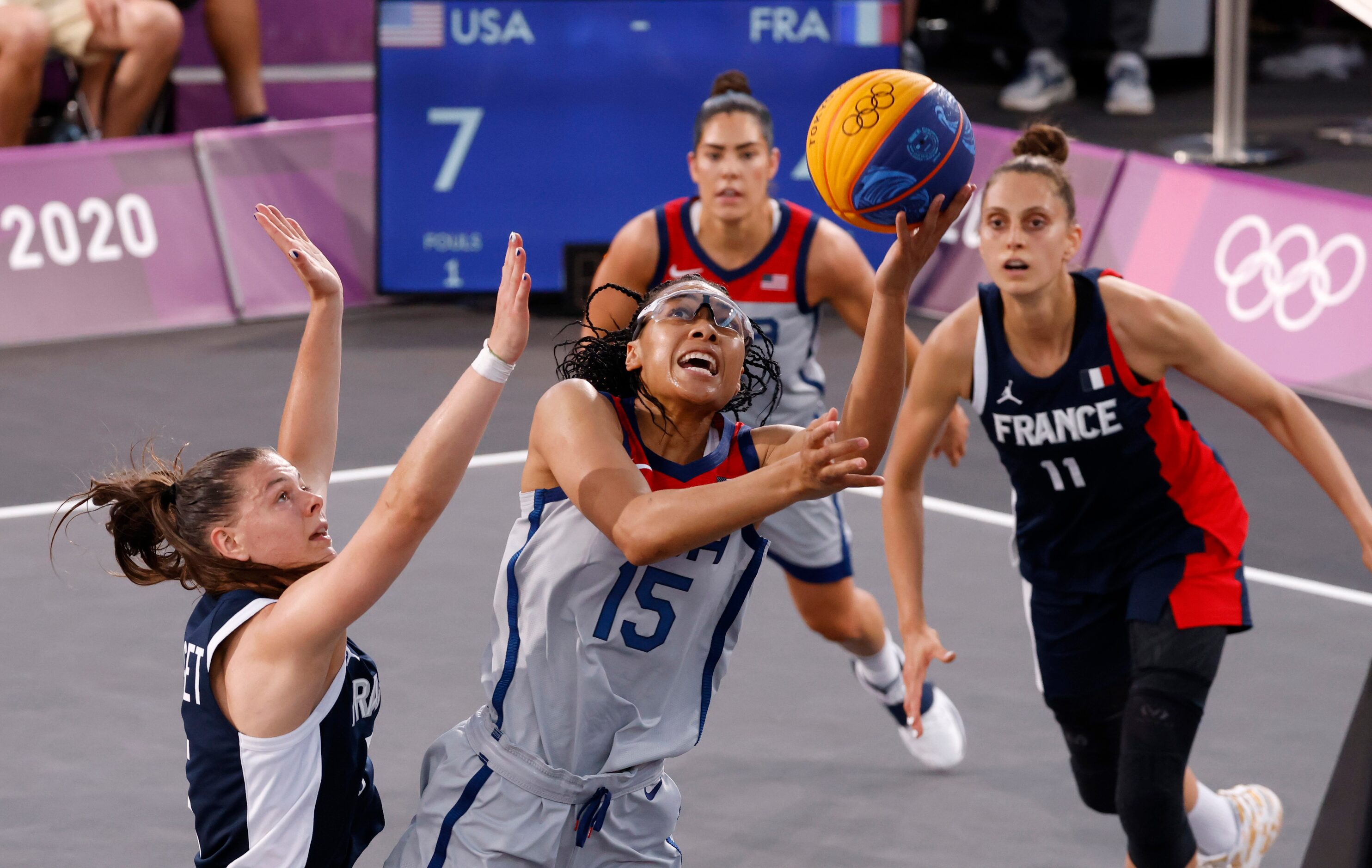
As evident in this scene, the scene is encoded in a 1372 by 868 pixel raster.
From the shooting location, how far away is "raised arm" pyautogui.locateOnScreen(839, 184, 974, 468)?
3.52m

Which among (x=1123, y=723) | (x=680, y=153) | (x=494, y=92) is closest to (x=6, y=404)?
(x=494, y=92)

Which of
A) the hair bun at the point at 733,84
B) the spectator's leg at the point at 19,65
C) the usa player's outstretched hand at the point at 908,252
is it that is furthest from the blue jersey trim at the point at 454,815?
the spectator's leg at the point at 19,65

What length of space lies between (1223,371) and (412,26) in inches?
269

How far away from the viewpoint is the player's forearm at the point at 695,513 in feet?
10.4

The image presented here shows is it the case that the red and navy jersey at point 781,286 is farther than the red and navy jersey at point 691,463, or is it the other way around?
the red and navy jersey at point 781,286

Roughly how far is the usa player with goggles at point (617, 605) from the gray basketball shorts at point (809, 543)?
1.80m

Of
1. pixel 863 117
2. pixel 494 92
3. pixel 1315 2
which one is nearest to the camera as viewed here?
pixel 863 117

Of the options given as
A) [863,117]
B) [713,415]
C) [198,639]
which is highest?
[863,117]

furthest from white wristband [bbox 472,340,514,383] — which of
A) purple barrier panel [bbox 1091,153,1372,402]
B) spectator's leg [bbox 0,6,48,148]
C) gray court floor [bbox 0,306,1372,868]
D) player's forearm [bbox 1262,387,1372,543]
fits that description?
spectator's leg [bbox 0,6,48,148]

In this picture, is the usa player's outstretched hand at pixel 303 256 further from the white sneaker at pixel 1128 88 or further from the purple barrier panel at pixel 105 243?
the white sneaker at pixel 1128 88

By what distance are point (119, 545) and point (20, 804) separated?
2.02 meters

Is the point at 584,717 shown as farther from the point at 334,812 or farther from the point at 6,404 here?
the point at 6,404

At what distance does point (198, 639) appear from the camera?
343cm

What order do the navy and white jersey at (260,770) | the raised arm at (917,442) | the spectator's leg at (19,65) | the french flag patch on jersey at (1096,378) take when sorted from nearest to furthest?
the navy and white jersey at (260,770) < the french flag patch on jersey at (1096,378) < the raised arm at (917,442) < the spectator's leg at (19,65)
